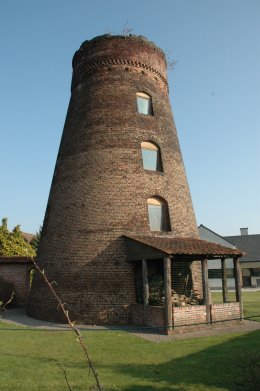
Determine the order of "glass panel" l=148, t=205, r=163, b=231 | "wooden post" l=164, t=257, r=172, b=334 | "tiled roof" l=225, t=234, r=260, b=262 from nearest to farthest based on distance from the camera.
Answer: "wooden post" l=164, t=257, r=172, b=334, "glass panel" l=148, t=205, r=163, b=231, "tiled roof" l=225, t=234, r=260, b=262

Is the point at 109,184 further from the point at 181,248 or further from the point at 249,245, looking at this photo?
the point at 249,245

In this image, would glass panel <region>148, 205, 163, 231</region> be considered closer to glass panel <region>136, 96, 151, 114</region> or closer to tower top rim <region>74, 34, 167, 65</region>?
glass panel <region>136, 96, 151, 114</region>

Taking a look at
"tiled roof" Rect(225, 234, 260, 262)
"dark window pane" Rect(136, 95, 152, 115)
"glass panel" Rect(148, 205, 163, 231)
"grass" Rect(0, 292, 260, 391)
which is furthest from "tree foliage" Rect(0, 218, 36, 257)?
"tiled roof" Rect(225, 234, 260, 262)

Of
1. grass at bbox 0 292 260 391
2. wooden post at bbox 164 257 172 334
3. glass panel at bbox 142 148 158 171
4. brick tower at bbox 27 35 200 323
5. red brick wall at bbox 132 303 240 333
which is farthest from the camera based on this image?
glass panel at bbox 142 148 158 171

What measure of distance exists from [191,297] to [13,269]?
1152 cm

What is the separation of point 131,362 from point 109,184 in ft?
26.5

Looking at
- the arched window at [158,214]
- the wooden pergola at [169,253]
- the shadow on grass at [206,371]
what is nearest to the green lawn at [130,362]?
the shadow on grass at [206,371]

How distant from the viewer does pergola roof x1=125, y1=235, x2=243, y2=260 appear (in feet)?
42.1

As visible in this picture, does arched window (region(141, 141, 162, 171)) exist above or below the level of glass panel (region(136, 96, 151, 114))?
below

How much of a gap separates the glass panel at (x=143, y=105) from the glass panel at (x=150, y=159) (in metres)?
2.11

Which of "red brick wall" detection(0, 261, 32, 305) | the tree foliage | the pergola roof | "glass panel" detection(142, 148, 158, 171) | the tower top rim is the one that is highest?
the tower top rim

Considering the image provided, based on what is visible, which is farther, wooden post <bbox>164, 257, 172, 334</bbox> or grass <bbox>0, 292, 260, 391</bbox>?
wooden post <bbox>164, 257, 172, 334</bbox>

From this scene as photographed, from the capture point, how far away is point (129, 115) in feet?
54.7

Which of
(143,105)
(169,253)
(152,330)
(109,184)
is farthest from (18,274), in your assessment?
(169,253)
